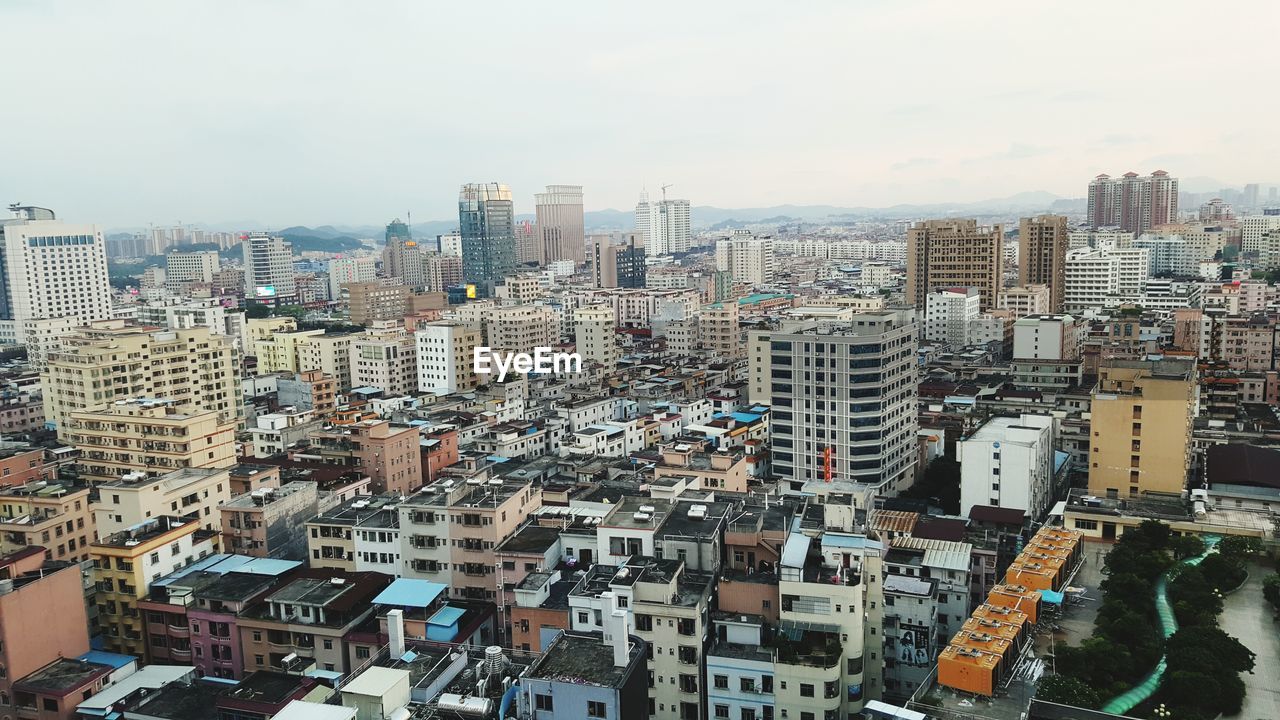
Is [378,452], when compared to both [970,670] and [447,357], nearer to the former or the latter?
[447,357]

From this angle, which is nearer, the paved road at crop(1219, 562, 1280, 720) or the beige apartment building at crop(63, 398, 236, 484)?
the paved road at crop(1219, 562, 1280, 720)

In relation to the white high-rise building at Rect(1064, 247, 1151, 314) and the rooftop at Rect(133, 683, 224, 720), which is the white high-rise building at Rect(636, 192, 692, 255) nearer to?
the white high-rise building at Rect(1064, 247, 1151, 314)

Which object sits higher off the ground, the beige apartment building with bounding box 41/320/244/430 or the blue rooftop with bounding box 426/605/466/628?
the beige apartment building with bounding box 41/320/244/430

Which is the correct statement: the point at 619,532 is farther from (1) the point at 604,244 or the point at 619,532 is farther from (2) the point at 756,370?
(1) the point at 604,244

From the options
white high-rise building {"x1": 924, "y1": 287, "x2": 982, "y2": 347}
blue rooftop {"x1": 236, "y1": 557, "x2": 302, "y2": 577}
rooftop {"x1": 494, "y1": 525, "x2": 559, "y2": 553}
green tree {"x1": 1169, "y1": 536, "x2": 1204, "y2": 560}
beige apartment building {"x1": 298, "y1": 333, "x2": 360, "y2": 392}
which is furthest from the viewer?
white high-rise building {"x1": 924, "y1": 287, "x2": 982, "y2": 347}

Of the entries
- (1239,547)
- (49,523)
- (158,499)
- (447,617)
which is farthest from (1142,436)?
(49,523)

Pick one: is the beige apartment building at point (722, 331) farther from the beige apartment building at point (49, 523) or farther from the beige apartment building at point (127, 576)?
the beige apartment building at point (127, 576)

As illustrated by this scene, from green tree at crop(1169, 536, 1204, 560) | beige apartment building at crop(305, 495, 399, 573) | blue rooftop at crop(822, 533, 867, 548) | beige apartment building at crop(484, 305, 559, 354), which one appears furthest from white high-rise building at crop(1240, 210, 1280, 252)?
beige apartment building at crop(305, 495, 399, 573)

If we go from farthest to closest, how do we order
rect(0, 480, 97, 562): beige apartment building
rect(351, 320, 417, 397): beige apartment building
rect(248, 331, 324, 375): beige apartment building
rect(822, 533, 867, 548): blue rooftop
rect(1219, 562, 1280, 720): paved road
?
rect(248, 331, 324, 375): beige apartment building, rect(351, 320, 417, 397): beige apartment building, rect(0, 480, 97, 562): beige apartment building, rect(822, 533, 867, 548): blue rooftop, rect(1219, 562, 1280, 720): paved road
